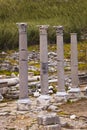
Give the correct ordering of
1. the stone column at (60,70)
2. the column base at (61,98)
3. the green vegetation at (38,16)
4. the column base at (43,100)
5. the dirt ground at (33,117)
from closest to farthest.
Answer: the dirt ground at (33,117)
the column base at (43,100)
the column base at (61,98)
the stone column at (60,70)
the green vegetation at (38,16)

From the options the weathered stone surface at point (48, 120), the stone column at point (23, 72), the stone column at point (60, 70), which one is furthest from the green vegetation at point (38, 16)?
the weathered stone surface at point (48, 120)

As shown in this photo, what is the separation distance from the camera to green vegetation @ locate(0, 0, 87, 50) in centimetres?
5828

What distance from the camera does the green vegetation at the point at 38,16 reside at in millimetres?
58281

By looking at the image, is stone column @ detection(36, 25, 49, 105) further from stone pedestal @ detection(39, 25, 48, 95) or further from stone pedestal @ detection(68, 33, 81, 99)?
stone pedestal @ detection(68, 33, 81, 99)

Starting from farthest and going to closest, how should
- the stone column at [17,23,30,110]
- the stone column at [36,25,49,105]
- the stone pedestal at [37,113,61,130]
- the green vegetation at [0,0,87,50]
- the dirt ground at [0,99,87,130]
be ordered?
the green vegetation at [0,0,87,50] → the stone column at [36,25,49,105] → the stone column at [17,23,30,110] → the dirt ground at [0,99,87,130] → the stone pedestal at [37,113,61,130]

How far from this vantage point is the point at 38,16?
67938 mm

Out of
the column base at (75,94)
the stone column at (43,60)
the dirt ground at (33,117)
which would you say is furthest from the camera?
the column base at (75,94)

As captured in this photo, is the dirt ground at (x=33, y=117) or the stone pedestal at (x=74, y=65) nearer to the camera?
the dirt ground at (x=33, y=117)

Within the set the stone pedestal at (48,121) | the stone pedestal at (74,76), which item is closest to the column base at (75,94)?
the stone pedestal at (74,76)

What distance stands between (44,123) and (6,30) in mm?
40883

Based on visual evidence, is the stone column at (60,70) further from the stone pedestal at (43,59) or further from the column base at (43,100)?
the column base at (43,100)

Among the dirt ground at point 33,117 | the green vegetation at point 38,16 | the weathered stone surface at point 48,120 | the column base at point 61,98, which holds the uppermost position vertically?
the green vegetation at point 38,16

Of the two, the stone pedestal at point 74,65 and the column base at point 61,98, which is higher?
the stone pedestal at point 74,65

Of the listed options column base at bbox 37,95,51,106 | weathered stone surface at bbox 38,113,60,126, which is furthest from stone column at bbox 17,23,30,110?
weathered stone surface at bbox 38,113,60,126
